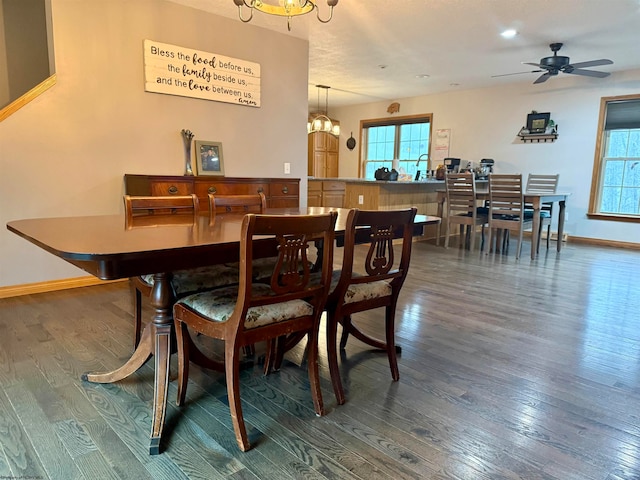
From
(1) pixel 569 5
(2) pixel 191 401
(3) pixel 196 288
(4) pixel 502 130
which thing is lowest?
(2) pixel 191 401

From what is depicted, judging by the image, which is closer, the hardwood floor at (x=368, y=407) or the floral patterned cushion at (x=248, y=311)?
the hardwood floor at (x=368, y=407)

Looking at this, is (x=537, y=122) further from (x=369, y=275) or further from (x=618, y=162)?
(x=369, y=275)

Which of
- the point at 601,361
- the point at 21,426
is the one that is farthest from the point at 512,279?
the point at 21,426

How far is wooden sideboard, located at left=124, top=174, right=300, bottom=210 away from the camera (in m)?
3.33

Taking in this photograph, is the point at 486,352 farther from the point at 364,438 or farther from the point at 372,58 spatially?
the point at 372,58

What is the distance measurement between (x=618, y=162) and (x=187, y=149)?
234 inches

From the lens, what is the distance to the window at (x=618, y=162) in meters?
5.81

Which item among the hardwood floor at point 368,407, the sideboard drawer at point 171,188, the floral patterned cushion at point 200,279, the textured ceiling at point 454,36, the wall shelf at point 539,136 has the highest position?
the textured ceiling at point 454,36

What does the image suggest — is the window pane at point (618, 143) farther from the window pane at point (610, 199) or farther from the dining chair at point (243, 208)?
the dining chair at point (243, 208)

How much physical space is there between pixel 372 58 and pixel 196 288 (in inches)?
178

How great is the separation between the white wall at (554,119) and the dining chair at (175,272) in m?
6.12

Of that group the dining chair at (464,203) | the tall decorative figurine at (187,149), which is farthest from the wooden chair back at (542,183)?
the tall decorative figurine at (187,149)

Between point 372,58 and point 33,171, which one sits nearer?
point 33,171

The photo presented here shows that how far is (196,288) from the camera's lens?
6.11 feet
